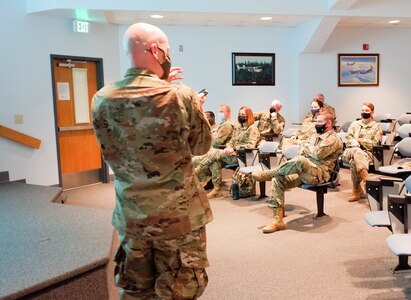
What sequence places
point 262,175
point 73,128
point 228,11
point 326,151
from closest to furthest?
point 326,151 → point 262,175 → point 228,11 → point 73,128

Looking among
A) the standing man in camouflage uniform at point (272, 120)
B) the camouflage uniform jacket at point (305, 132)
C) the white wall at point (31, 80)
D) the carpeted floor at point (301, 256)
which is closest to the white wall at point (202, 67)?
the white wall at point (31, 80)

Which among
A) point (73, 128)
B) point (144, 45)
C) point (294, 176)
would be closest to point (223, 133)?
point (294, 176)

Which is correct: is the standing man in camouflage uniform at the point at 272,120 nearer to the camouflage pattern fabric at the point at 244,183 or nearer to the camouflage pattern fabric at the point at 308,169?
the camouflage pattern fabric at the point at 244,183

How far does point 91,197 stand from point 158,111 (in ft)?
15.0

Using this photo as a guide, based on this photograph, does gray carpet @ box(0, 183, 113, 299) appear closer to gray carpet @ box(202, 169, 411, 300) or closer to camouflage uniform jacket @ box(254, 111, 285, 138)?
gray carpet @ box(202, 169, 411, 300)

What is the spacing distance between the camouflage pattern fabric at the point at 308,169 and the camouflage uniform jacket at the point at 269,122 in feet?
8.82

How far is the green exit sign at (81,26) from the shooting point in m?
5.98

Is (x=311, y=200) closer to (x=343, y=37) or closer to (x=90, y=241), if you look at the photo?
(x=90, y=241)

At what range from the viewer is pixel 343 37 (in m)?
7.97

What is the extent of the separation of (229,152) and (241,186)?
47 cm

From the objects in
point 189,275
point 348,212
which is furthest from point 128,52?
point 348,212

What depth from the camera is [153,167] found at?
60.0 inches

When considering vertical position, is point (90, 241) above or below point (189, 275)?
below

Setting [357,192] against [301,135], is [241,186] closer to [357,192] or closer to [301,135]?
[357,192]
